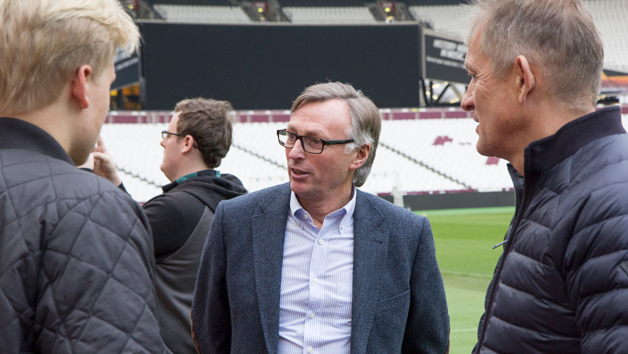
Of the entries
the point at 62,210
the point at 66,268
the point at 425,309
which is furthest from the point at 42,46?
the point at 425,309

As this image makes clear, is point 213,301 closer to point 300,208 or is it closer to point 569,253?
point 300,208

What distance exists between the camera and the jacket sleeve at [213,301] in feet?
7.86

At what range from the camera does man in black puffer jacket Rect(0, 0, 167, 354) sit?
114 centimetres

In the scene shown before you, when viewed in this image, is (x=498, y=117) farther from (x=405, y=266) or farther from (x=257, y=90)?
(x=257, y=90)

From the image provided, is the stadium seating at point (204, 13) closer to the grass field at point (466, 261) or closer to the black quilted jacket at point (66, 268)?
the grass field at point (466, 261)

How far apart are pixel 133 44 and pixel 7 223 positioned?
517 millimetres

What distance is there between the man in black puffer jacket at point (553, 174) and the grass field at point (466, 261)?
475cm

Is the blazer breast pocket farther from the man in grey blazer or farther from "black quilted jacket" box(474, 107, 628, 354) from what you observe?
"black quilted jacket" box(474, 107, 628, 354)

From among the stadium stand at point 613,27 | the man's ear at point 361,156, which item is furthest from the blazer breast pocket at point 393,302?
the stadium stand at point 613,27

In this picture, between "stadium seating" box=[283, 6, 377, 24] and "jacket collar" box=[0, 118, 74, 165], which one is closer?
"jacket collar" box=[0, 118, 74, 165]

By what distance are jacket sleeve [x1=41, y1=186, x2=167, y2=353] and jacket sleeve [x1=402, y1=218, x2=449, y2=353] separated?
1.39m

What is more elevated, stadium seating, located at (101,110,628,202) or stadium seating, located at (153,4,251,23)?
stadium seating, located at (153,4,251,23)

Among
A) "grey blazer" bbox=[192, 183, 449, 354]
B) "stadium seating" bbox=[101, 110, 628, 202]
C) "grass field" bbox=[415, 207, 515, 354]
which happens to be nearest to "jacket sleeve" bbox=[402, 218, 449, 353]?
"grey blazer" bbox=[192, 183, 449, 354]

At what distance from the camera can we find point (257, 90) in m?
25.2
